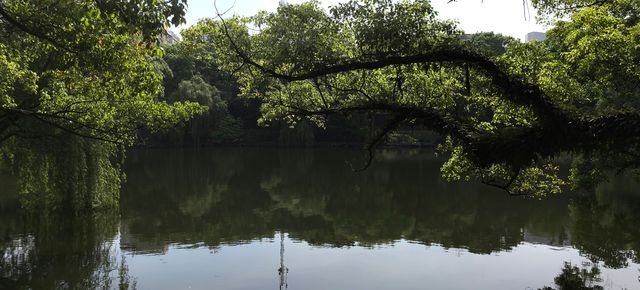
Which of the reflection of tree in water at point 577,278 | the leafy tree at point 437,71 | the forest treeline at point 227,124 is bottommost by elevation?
the reflection of tree in water at point 577,278

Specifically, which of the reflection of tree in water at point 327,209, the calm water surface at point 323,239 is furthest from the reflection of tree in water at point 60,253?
the reflection of tree in water at point 327,209

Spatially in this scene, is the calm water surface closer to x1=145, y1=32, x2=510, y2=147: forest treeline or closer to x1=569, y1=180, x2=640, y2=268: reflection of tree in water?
x1=569, y1=180, x2=640, y2=268: reflection of tree in water

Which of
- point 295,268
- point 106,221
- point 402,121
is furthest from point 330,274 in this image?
point 106,221

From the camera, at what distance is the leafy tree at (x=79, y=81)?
601 cm

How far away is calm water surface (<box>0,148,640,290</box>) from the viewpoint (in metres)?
10.7

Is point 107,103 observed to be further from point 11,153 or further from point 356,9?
point 356,9

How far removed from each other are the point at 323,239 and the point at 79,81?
813 centimetres

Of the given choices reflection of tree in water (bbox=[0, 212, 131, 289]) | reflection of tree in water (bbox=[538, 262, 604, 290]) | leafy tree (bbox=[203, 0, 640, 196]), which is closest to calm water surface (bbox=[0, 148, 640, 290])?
reflection of tree in water (bbox=[0, 212, 131, 289])

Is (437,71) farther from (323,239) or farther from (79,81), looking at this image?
(323,239)

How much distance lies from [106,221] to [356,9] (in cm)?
1204

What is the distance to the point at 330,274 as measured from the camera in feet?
36.6

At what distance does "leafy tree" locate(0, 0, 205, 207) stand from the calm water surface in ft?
5.03

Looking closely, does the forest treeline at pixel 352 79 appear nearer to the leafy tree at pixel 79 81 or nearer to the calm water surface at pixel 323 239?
the leafy tree at pixel 79 81

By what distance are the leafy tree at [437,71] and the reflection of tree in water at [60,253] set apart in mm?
5317
